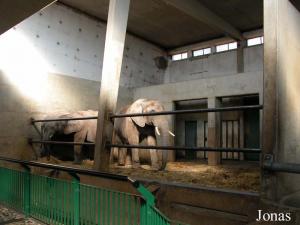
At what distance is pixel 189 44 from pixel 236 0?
178 inches

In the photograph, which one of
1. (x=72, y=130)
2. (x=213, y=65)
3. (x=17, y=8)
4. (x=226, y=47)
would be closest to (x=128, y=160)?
(x=72, y=130)

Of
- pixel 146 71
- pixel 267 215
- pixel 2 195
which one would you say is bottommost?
pixel 2 195

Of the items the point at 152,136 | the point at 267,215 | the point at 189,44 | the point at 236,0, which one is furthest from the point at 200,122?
the point at 267,215

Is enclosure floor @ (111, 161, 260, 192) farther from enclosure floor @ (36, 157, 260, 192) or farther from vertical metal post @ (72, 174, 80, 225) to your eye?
vertical metal post @ (72, 174, 80, 225)

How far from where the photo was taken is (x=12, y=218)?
162 inches

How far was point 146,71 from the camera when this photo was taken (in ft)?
43.6

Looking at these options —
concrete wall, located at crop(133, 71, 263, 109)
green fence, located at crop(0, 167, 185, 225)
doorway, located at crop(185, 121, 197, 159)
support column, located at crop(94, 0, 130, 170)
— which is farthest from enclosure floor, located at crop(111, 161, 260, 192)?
doorway, located at crop(185, 121, 197, 159)

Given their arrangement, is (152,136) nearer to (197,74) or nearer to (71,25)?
(71,25)

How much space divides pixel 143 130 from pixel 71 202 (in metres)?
3.67

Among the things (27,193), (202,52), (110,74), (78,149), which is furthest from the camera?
(202,52)

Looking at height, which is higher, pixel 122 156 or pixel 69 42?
pixel 69 42

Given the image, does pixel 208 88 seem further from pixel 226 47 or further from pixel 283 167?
pixel 283 167

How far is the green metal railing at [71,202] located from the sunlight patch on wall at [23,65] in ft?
13.1

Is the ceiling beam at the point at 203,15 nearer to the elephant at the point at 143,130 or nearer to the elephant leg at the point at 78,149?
the elephant at the point at 143,130
